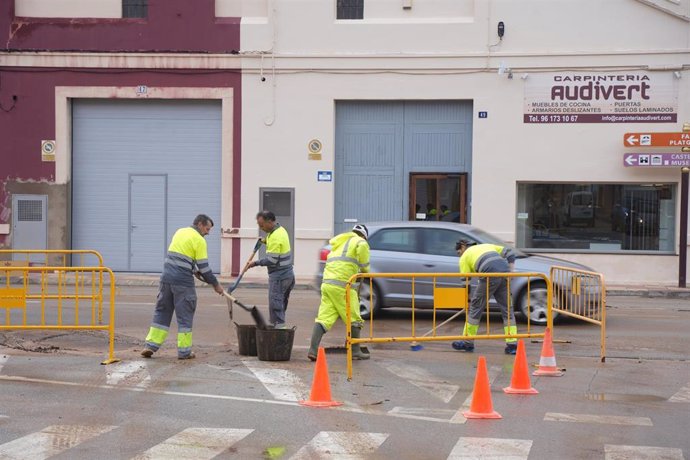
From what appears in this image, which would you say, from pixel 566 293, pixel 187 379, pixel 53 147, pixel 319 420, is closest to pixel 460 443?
pixel 319 420

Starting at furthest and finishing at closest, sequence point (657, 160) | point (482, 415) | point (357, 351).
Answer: point (657, 160) → point (357, 351) → point (482, 415)

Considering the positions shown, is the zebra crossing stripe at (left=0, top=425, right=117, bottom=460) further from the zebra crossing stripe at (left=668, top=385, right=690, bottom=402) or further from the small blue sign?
the small blue sign

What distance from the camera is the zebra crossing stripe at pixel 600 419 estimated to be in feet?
29.2

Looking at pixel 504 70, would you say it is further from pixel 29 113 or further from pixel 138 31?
pixel 29 113

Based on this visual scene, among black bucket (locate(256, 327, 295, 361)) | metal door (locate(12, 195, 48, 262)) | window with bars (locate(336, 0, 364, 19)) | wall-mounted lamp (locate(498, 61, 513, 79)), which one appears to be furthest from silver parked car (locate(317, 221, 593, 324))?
metal door (locate(12, 195, 48, 262))

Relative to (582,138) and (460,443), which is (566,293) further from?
(582,138)

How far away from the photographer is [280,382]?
10555 millimetres

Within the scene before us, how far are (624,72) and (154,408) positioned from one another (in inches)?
696

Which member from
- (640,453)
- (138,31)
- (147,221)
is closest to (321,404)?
(640,453)

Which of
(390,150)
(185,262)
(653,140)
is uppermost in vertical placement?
(653,140)

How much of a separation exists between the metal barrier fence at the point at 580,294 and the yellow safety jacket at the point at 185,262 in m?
4.70

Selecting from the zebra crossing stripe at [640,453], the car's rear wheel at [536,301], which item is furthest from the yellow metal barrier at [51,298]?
the car's rear wheel at [536,301]

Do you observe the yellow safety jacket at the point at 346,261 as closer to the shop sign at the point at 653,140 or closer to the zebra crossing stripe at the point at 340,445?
the zebra crossing stripe at the point at 340,445

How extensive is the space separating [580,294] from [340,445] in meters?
6.05
